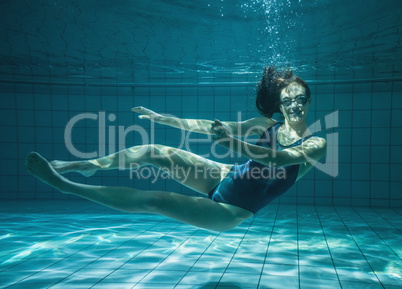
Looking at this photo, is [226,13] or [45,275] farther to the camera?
[226,13]

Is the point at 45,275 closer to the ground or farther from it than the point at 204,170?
closer to the ground

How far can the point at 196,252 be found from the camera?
405 cm

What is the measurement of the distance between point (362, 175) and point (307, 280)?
→ 5.20 meters

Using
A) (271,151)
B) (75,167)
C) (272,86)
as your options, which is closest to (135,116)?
(75,167)

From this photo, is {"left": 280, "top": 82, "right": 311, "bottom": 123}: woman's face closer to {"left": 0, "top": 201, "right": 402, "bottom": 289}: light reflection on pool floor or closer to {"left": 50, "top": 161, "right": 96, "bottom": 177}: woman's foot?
{"left": 0, "top": 201, "right": 402, "bottom": 289}: light reflection on pool floor


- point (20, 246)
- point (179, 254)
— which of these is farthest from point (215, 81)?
point (20, 246)

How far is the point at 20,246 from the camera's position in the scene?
4.31 meters

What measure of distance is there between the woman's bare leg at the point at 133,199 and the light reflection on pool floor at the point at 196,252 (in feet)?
3.29

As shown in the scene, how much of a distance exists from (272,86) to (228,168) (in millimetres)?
939

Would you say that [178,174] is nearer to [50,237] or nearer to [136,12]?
[50,237]

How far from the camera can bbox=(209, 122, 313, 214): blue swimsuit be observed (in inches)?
104

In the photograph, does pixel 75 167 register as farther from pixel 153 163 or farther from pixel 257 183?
pixel 257 183

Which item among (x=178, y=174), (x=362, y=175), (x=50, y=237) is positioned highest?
(x=178, y=174)

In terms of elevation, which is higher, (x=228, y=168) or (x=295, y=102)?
(x=295, y=102)
